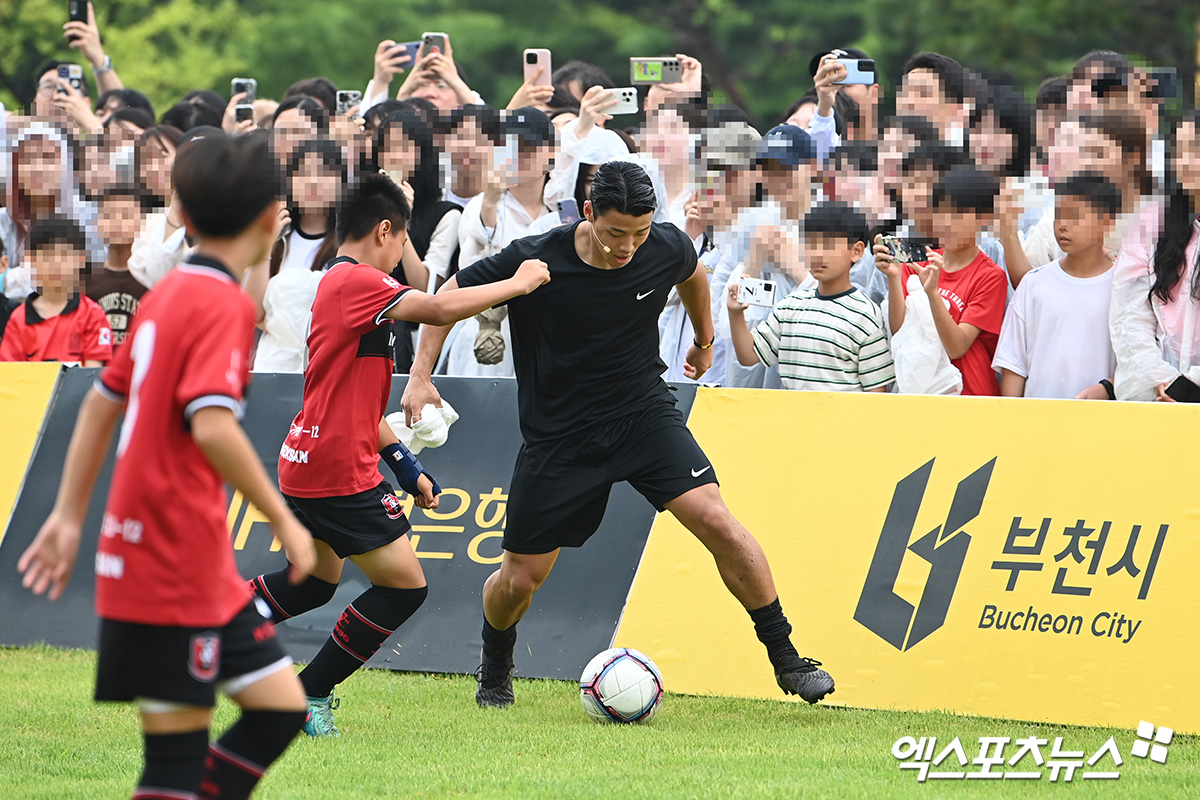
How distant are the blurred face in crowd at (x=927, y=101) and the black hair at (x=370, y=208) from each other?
12.5ft

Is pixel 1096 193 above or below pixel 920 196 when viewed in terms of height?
above

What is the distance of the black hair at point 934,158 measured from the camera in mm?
7598

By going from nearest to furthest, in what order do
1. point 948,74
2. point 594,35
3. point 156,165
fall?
point 948,74 < point 156,165 < point 594,35

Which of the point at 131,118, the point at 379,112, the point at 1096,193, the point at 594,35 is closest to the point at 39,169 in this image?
the point at 131,118

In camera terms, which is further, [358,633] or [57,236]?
[57,236]

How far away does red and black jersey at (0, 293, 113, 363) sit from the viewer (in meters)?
9.15

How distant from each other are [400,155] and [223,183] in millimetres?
5423

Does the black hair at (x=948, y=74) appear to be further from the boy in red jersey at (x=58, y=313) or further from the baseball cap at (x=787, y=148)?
the boy in red jersey at (x=58, y=313)

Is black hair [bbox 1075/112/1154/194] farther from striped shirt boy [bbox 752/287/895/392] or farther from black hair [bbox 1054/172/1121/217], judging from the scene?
striped shirt boy [bbox 752/287/895/392]

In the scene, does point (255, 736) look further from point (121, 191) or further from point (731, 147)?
point (121, 191)

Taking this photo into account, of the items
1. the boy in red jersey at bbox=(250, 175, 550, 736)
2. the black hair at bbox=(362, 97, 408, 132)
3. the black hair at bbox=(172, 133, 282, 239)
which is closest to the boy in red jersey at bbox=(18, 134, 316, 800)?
the black hair at bbox=(172, 133, 282, 239)

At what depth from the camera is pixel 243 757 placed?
3.98 metres

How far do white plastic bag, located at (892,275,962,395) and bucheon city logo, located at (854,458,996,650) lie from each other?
570 mm

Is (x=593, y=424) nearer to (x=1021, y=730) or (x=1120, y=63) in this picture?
(x=1021, y=730)
